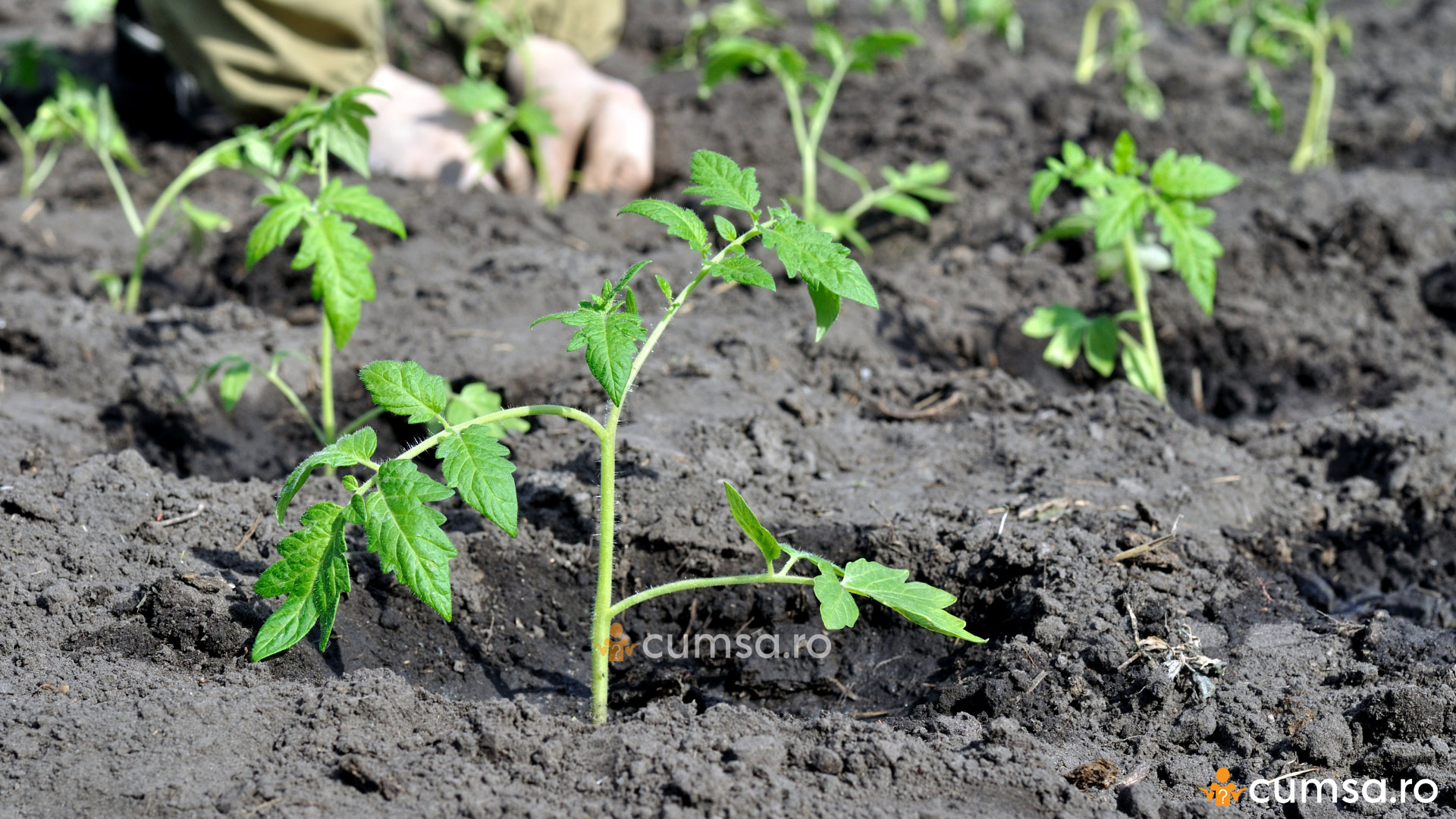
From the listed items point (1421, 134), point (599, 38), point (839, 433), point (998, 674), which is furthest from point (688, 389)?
point (1421, 134)

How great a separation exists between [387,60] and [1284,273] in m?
4.07

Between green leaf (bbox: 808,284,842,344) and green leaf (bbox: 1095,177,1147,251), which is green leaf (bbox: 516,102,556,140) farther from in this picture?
green leaf (bbox: 808,284,842,344)

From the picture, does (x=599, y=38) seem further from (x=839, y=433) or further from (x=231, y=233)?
(x=839, y=433)

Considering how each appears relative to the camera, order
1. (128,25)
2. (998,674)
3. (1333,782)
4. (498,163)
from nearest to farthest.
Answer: (1333,782)
(998,674)
(498,163)
(128,25)

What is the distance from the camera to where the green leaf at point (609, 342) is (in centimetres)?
164

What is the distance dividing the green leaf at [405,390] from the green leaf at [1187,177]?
78.4 inches

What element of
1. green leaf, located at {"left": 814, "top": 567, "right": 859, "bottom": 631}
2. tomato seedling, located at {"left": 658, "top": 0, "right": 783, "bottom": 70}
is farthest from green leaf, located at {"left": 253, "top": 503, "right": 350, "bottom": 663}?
tomato seedling, located at {"left": 658, "top": 0, "right": 783, "bottom": 70}

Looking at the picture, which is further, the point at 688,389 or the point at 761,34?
the point at 761,34

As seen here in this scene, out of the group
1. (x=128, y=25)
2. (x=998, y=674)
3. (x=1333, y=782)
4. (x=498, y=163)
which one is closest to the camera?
(x=1333, y=782)

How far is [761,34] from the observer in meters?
6.46

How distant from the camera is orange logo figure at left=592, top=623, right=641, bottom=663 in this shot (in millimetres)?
2281

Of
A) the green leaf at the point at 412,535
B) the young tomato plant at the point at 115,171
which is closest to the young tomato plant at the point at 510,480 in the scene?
the green leaf at the point at 412,535

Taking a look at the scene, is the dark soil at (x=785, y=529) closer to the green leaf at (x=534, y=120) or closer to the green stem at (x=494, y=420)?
the green leaf at (x=534, y=120)

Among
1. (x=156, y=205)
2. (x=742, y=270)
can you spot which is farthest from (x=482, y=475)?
(x=156, y=205)
